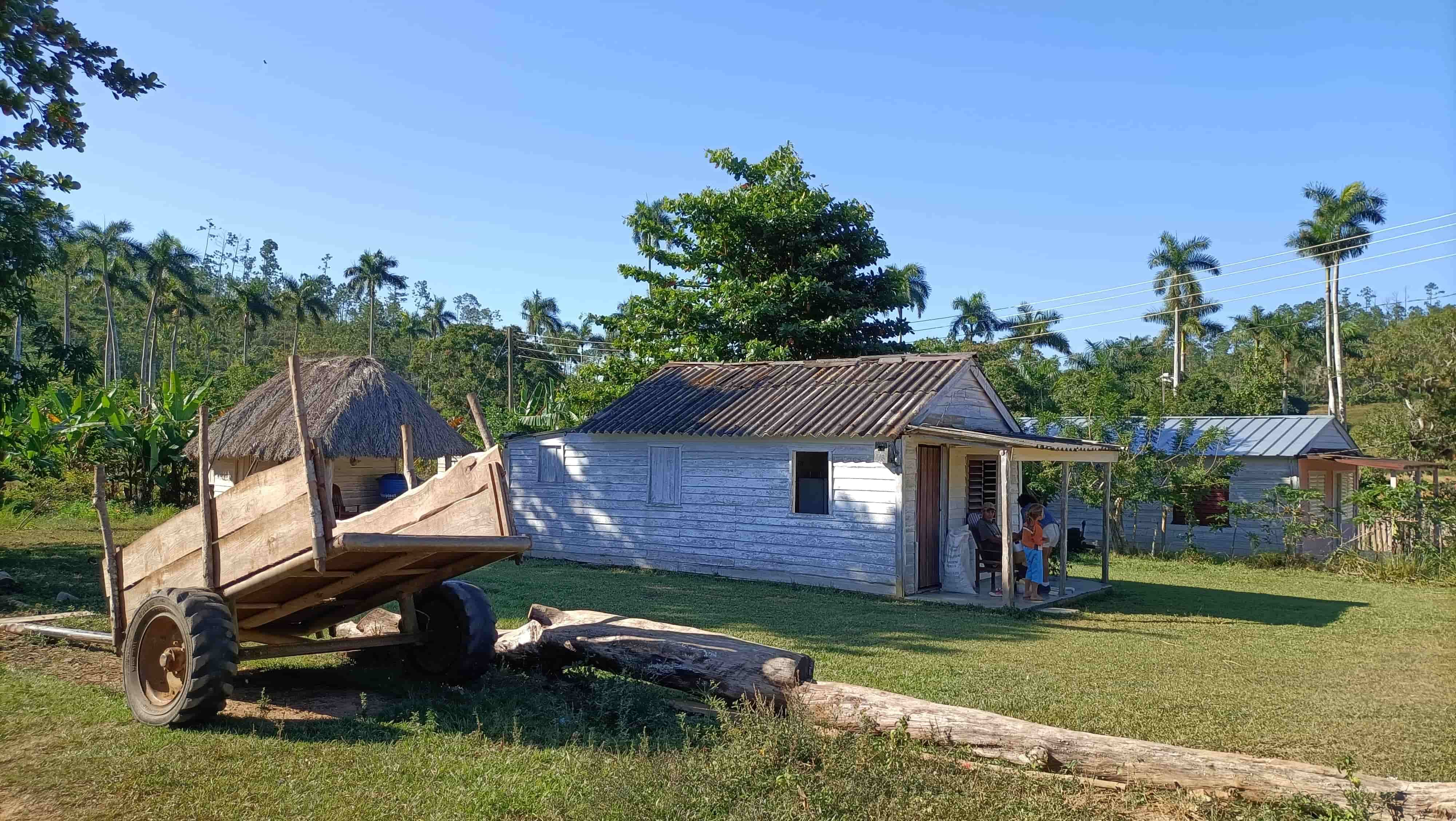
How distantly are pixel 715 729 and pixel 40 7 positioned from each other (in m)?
12.3

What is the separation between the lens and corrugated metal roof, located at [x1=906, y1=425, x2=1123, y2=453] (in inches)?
539

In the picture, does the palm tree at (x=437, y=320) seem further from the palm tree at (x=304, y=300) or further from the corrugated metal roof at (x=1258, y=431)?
Result: the corrugated metal roof at (x=1258, y=431)

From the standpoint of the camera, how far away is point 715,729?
620 cm

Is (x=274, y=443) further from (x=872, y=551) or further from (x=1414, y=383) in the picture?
(x=1414, y=383)

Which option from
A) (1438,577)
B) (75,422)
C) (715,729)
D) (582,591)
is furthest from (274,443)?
(1438,577)

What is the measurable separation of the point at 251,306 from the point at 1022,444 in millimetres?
Result: 57188

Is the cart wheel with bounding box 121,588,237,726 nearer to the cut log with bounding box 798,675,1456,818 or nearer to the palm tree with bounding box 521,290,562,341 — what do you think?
the cut log with bounding box 798,675,1456,818

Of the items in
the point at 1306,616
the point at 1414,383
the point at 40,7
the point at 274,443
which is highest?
the point at 40,7

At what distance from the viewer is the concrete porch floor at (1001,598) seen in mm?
13828

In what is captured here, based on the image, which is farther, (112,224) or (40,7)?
(112,224)

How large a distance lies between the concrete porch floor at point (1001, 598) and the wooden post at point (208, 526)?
10.1 metres

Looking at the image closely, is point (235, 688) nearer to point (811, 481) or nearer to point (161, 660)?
point (161, 660)

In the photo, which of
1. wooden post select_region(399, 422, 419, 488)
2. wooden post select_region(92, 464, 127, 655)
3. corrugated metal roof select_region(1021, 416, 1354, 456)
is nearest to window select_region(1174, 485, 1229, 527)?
corrugated metal roof select_region(1021, 416, 1354, 456)

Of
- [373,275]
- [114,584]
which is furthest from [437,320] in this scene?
[114,584]
